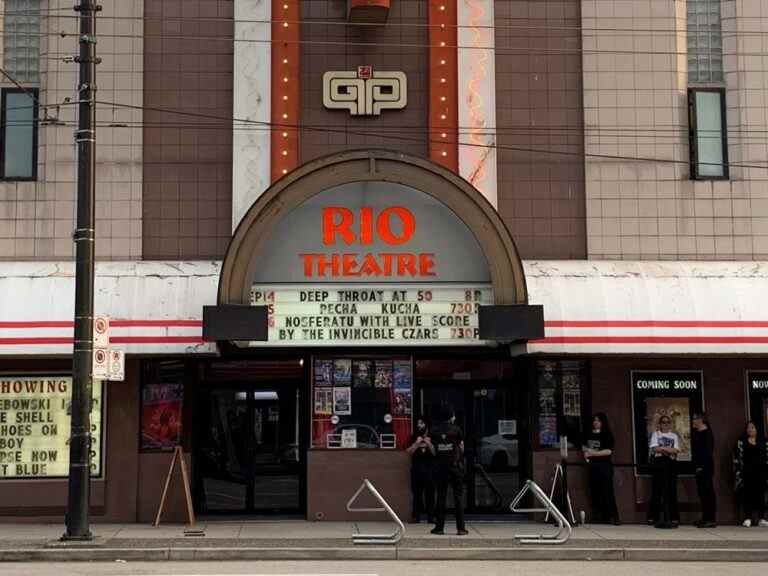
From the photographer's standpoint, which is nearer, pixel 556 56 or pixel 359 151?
pixel 359 151

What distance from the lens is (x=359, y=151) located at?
17312 millimetres

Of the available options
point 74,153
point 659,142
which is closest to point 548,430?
point 659,142

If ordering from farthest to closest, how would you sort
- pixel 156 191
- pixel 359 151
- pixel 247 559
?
1. pixel 156 191
2. pixel 359 151
3. pixel 247 559

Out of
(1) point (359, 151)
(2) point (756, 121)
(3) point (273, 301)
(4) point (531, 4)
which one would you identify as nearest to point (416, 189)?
(1) point (359, 151)

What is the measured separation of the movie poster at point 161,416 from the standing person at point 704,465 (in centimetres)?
799

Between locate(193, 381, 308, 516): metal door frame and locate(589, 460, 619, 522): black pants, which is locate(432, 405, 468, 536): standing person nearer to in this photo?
locate(589, 460, 619, 522): black pants

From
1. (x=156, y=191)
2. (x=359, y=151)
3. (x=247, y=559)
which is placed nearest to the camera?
(x=247, y=559)

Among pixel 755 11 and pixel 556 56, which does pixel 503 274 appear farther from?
pixel 755 11

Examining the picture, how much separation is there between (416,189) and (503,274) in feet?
6.03

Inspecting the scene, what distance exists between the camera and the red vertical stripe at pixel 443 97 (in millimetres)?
18703

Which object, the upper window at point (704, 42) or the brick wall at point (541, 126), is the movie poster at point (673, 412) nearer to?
the brick wall at point (541, 126)

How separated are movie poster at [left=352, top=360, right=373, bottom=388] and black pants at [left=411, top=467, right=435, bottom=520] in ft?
5.22

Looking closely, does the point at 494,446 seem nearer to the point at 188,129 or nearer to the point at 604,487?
the point at 604,487

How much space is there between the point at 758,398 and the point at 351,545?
7476mm
